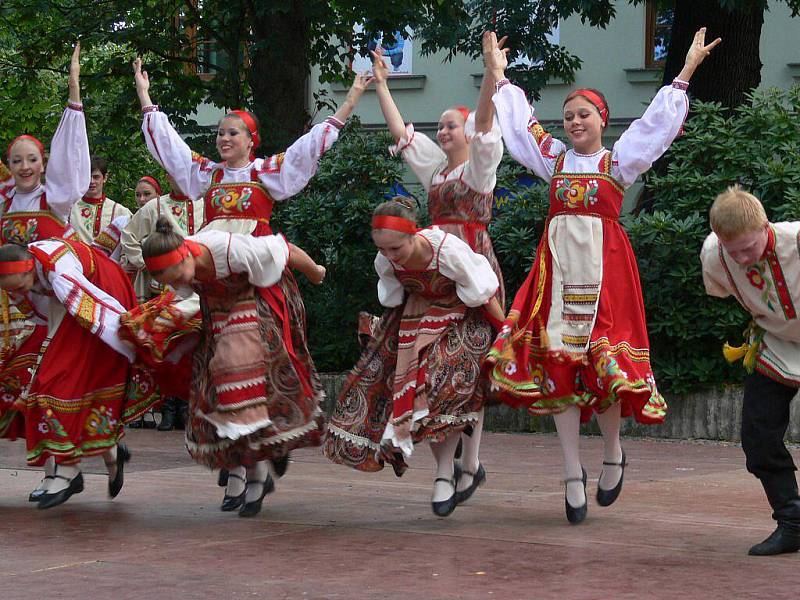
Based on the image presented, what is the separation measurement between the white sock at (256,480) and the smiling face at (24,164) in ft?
6.20

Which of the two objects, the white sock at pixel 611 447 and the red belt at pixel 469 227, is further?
the red belt at pixel 469 227

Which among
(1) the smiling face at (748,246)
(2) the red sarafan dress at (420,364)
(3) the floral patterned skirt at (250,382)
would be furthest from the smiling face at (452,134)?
(1) the smiling face at (748,246)

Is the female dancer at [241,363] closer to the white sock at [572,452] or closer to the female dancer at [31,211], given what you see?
the female dancer at [31,211]

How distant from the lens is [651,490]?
7.29 meters

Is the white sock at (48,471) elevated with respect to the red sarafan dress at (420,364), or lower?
lower

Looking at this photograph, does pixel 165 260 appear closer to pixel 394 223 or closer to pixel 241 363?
pixel 241 363

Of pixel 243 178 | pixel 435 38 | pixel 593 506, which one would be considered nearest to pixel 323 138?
pixel 243 178

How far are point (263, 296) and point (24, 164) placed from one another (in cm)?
160

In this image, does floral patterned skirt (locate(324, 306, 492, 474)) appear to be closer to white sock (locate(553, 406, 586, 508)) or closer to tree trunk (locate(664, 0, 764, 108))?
white sock (locate(553, 406, 586, 508))

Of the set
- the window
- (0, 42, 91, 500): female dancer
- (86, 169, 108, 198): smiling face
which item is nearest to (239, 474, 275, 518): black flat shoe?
(0, 42, 91, 500): female dancer

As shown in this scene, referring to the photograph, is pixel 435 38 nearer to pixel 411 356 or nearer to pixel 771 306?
pixel 411 356

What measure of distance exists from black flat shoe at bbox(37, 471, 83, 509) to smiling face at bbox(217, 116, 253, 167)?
176 centimetres

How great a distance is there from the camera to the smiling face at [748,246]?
486cm

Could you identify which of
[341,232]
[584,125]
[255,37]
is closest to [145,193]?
[341,232]
